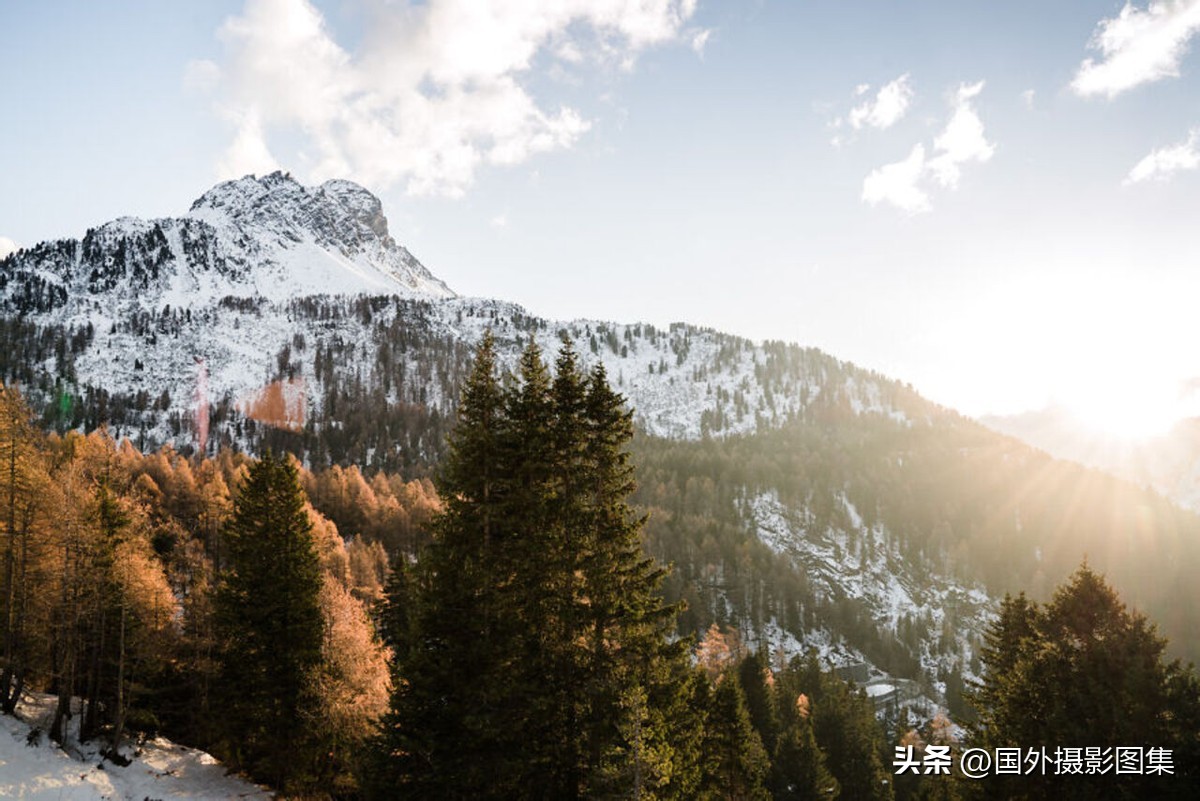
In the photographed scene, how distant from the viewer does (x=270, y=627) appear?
91.6ft

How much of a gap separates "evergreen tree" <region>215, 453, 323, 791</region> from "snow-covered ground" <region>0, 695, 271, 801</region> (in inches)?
79.7

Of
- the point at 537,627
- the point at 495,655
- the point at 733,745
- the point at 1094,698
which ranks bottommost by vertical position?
the point at 733,745

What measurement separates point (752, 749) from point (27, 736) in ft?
105

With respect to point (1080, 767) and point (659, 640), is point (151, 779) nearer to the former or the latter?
point (659, 640)

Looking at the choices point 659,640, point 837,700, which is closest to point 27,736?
point 659,640

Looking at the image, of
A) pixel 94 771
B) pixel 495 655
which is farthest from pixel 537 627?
pixel 94 771

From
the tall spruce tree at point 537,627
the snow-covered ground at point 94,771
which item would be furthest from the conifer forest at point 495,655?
the snow-covered ground at point 94,771

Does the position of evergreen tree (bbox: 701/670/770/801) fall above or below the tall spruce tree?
below

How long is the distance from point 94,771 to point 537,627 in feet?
73.0

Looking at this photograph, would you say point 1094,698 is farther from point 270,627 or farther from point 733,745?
point 270,627

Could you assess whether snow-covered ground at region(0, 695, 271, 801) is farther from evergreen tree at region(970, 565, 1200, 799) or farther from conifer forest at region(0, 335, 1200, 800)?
evergreen tree at region(970, 565, 1200, 799)

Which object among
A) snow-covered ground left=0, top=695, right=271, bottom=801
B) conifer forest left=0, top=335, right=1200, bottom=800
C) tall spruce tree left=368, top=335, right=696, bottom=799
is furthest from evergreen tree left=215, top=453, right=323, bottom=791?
tall spruce tree left=368, top=335, right=696, bottom=799

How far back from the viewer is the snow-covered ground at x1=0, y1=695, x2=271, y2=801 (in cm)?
2242

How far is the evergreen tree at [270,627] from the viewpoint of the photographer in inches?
1080
